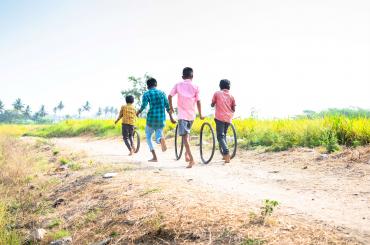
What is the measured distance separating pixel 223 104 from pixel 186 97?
1.15 metres

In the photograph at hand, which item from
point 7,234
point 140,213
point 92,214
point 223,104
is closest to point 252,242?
point 140,213

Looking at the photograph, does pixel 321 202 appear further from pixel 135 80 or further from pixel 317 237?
pixel 135 80

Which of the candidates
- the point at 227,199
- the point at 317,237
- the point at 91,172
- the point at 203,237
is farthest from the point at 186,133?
the point at 317,237

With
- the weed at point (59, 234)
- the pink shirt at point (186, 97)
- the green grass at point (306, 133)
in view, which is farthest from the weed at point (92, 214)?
the green grass at point (306, 133)

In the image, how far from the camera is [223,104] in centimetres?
1023

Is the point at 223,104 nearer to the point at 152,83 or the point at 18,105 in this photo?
the point at 152,83

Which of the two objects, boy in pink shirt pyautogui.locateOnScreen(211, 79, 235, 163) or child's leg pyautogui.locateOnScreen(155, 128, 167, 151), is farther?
child's leg pyautogui.locateOnScreen(155, 128, 167, 151)

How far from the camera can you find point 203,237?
453cm

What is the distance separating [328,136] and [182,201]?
6.96 metres

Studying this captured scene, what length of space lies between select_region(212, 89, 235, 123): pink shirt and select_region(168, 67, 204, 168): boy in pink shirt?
61 cm

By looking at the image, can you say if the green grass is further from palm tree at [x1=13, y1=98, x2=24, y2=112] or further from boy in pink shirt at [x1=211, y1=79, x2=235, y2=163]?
palm tree at [x1=13, y1=98, x2=24, y2=112]

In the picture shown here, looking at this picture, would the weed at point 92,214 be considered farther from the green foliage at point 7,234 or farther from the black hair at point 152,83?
the black hair at point 152,83

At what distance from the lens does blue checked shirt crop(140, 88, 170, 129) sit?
10.8m

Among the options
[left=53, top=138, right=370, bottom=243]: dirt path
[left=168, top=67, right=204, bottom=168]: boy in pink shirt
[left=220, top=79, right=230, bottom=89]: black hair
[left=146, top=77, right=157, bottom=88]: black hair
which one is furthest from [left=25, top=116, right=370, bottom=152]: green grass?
[left=146, top=77, right=157, bottom=88]: black hair
